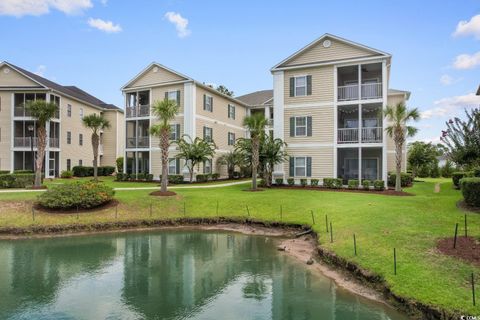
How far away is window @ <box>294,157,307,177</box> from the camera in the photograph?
1111 inches

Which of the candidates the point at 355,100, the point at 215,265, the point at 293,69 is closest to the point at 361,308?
the point at 215,265

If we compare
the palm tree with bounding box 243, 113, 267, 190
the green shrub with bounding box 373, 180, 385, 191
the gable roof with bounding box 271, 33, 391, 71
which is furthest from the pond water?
the gable roof with bounding box 271, 33, 391, 71

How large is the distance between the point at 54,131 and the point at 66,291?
3208 cm

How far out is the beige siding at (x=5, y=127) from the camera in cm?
3506

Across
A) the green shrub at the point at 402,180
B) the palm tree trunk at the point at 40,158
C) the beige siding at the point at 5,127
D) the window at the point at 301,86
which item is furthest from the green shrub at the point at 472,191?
the beige siding at the point at 5,127

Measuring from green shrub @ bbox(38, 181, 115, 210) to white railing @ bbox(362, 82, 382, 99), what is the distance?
19.3 meters

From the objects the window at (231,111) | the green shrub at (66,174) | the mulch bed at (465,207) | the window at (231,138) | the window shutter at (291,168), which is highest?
the window at (231,111)

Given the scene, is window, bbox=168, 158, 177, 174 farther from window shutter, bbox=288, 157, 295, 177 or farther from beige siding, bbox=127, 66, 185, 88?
window shutter, bbox=288, 157, 295, 177

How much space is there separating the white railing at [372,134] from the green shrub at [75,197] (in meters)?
18.3

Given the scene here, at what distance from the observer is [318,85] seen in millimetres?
28031

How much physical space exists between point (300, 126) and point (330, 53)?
6017 millimetres

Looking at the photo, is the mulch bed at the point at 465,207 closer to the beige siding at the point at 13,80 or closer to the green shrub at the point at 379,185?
the green shrub at the point at 379,185

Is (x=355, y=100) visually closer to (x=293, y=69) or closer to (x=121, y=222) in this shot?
(x=293, y=69)

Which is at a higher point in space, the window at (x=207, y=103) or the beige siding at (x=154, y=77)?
the beige siding at (x=154, y=77)
